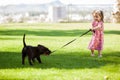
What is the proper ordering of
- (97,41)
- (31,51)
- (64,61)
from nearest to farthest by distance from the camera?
(31,51)
(64,61)
(97,41)

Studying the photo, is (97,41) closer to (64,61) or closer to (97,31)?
(97,31)

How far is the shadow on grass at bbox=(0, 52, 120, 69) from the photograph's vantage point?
11.6 m

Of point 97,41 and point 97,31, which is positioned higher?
point 97,31

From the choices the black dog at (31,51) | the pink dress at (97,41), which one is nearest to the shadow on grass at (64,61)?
the black dog at (31,51)

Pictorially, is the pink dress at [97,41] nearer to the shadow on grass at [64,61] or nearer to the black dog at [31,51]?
the shadow on grass at [64,61]

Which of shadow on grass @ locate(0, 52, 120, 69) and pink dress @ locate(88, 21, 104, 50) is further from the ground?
pink dress @ locate(88, 21, 104, 50)

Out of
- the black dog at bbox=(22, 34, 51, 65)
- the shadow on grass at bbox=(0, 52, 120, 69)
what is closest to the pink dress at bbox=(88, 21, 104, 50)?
the shadow on grass at bbox=(0, 52, 120, 69)

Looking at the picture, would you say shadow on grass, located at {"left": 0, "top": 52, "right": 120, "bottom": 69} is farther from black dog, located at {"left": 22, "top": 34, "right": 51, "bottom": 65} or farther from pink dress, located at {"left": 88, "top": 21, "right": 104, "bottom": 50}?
pink dress, located at {"left": 88, "top": 21, "right": 104, "bottom": 50}

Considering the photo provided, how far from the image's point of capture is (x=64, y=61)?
12.6 meters

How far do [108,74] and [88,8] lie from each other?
38296 mm

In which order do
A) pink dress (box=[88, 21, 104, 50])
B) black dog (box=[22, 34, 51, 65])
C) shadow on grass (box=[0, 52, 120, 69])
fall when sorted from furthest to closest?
1. pink dress (box=[88, 21, 104, 50])
2. shadow on grass (box=[0, 52, 120, 69])
3. black dog (box=[22, 34, 51, 65])

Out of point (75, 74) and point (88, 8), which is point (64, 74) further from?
point (88, 8)

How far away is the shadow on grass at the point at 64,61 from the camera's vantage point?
38.1 ft

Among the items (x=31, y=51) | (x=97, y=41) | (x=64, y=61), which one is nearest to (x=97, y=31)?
(x=97, y=41)
